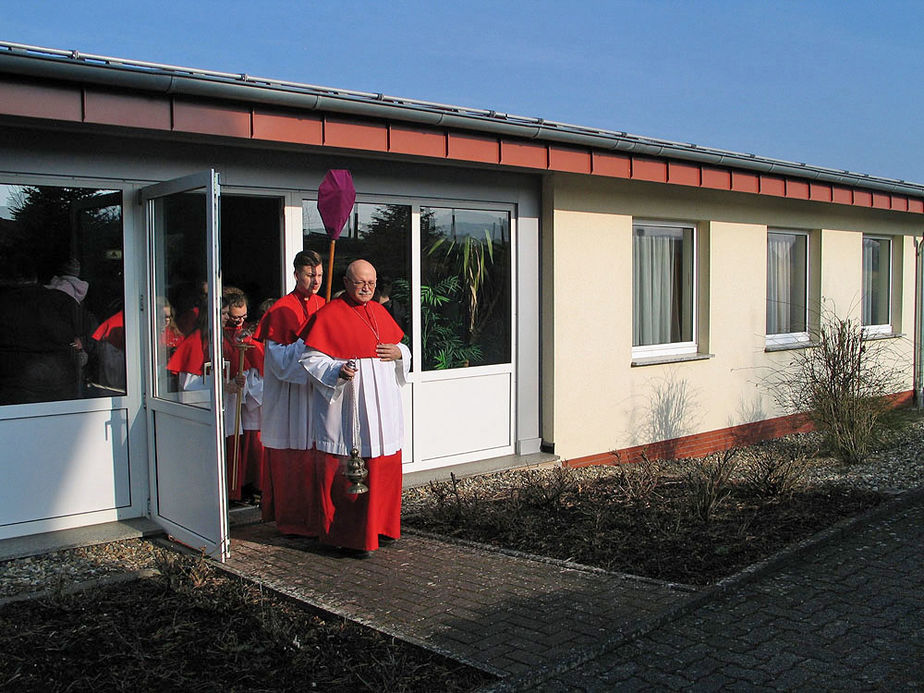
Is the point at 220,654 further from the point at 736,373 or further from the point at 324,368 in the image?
the point at 736,373

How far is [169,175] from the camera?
630 centimetres

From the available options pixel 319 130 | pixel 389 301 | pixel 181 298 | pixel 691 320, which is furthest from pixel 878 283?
pixel 181 298

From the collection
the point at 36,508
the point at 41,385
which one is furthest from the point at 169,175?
the point at 36,508

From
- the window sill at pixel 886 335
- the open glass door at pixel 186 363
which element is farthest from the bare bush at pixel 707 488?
the window sill at pixel 886 335

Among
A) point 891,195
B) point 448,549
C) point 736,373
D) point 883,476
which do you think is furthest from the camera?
point 891,195

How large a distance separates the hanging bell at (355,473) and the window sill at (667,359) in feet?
15.3

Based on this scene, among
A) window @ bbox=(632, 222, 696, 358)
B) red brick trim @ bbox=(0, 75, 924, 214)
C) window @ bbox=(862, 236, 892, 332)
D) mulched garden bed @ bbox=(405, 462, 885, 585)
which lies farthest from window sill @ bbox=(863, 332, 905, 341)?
mulched garden bed @ bbox=(405, 462, 885, 585)

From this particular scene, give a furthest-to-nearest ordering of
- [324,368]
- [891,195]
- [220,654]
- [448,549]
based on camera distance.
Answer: [891,195]
[448,549]
[324,368]
[220,654]

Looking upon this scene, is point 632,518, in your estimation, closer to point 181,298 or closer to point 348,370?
point 348,370

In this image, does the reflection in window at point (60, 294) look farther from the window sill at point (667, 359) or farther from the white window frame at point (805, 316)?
the white window frame at point (805, 316)

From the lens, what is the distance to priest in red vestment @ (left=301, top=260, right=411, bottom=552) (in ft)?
18.3

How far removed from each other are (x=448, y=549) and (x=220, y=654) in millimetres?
2040

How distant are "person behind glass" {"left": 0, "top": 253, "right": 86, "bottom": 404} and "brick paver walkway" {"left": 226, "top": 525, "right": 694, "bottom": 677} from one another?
1.58 m

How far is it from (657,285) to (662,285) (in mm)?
100
